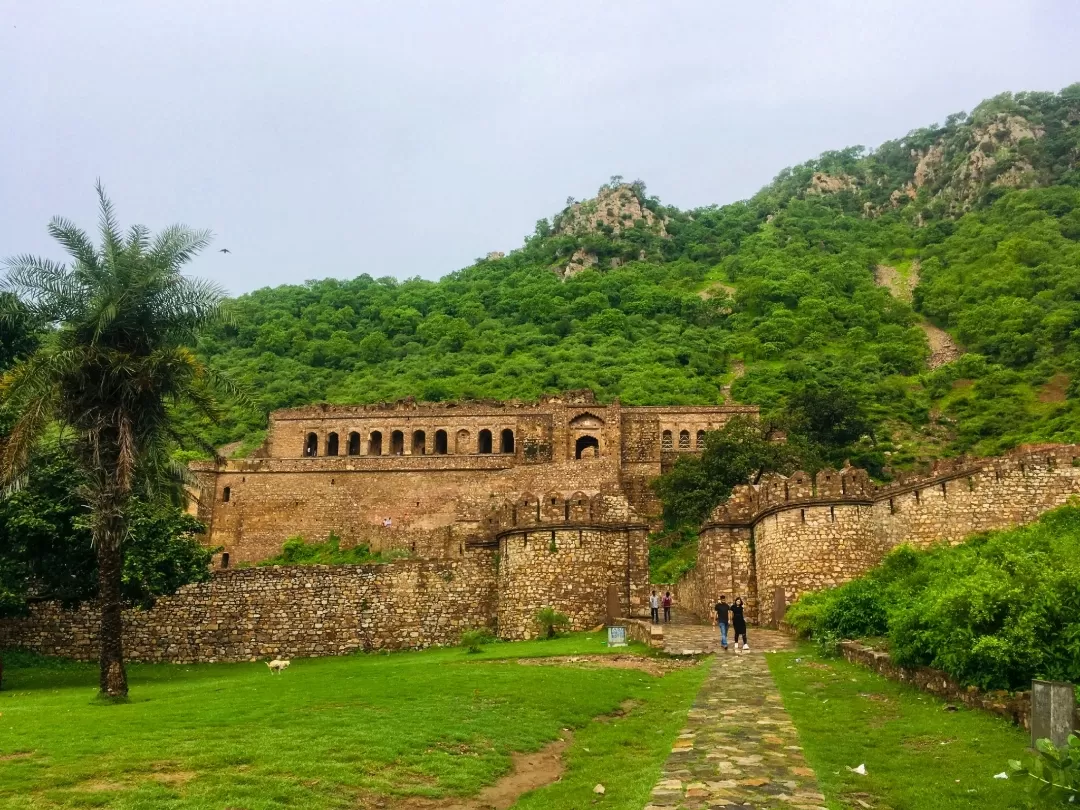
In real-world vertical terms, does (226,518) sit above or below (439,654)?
above

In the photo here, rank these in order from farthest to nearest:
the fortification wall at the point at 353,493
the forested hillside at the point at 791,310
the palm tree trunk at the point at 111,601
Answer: the forested hillside at the point at 791,310 → the fortification wall at the point at 353,493 → the palm tree trunk at the point at 111,601

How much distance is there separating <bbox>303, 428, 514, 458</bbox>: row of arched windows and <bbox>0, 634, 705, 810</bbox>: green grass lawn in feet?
143

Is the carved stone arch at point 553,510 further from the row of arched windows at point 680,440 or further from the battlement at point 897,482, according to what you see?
the row of arched windows at point 680,440

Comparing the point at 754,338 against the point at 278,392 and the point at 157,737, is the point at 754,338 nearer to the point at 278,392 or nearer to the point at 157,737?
the point at 278,392

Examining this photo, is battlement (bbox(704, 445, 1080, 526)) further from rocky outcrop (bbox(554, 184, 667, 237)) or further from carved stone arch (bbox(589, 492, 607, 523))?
rocky outcrop (bbox(554, 184, 667, 237))

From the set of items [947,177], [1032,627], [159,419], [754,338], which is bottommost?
[1032,627]

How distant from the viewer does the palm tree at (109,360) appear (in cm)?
1702

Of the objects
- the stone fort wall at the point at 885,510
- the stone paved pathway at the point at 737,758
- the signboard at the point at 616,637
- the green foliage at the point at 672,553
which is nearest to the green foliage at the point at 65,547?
the signboard at the point at 616,637

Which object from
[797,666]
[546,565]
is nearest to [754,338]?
[546,565]

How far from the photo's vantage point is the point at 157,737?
10859mm

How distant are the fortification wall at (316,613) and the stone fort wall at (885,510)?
7.89 meters

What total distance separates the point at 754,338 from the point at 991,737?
277ft

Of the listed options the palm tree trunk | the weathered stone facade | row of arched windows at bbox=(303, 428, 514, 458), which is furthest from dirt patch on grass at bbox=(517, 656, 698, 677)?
row of arched windows at bbox=(303, 428, 514, 458)

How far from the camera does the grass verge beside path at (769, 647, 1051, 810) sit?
8.68 metres
